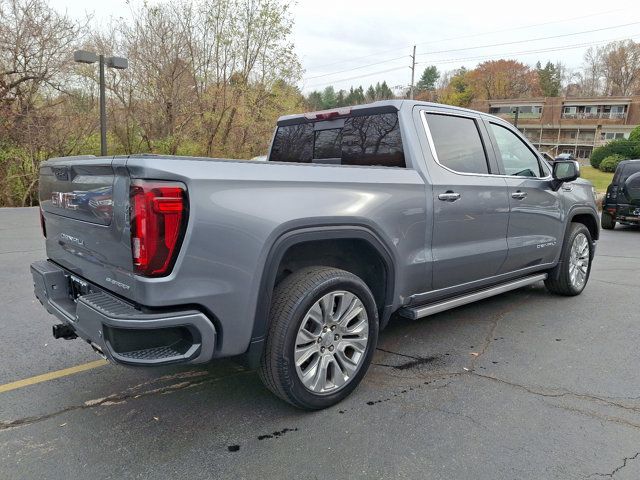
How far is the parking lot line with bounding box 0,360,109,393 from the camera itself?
126 inches

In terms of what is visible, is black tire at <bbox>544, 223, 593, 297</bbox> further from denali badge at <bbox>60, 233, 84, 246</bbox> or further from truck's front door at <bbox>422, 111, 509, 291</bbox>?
denali badge at <bbox>60, 233, 84, 246</bbox>

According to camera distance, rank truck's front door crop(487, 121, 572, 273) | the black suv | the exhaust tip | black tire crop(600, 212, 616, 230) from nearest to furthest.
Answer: the exhaust tip < truck's front door crop(487, 121, 572, 273) < the black suv < black tire crop(600, 212, 616, 230)

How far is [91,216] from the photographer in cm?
258

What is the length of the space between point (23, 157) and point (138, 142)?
5274 millimetres

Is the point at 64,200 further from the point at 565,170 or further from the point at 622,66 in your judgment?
the point at 622,66

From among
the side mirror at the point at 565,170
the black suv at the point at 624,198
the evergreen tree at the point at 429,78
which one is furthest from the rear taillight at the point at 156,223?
the evergreen tree at the point at 429,78

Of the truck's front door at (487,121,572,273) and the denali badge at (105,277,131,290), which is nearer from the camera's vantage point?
the denali badge at (105,277,131,290)

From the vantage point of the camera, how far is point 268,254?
2572 millimetres

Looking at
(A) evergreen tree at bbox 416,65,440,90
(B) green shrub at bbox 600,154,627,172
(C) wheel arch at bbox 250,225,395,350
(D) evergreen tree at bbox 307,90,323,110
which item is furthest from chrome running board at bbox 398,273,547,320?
(A) evergreen tree at bbox 416,65,440,90

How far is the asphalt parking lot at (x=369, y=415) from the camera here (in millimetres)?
2432

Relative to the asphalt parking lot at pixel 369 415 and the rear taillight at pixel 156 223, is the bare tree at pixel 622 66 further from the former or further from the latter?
the rear taillight at pixel 156 223

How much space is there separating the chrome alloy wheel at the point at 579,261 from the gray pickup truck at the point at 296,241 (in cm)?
119

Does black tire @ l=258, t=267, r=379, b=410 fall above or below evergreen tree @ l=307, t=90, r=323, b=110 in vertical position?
below

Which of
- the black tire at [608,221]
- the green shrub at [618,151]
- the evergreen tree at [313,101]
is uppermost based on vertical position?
the evergreen tree at [313,101]
